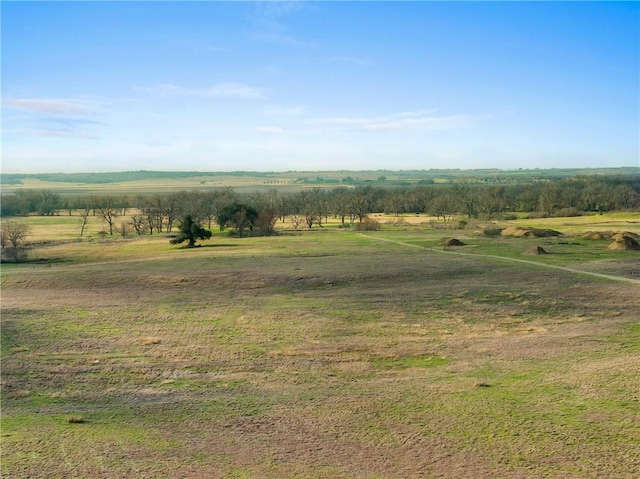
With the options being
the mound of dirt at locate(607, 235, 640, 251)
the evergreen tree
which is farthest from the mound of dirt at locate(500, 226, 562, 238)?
the evergreen tree

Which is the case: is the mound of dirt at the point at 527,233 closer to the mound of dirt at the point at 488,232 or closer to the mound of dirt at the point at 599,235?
the mound of dirt at the point at 488,232

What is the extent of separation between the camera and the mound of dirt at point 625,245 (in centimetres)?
6104

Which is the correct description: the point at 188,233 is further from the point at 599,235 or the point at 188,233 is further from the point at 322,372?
the point at 599,235

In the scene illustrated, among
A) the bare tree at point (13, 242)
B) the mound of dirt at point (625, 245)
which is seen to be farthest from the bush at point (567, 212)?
the bare tree at point (13, 242)

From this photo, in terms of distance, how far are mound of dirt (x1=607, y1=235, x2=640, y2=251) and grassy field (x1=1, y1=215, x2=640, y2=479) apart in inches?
480

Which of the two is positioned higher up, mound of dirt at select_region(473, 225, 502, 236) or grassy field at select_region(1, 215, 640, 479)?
mound of dirt at select_region(473, 225, 502, 236)

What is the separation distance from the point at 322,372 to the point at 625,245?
160 ft

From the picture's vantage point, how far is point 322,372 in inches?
982

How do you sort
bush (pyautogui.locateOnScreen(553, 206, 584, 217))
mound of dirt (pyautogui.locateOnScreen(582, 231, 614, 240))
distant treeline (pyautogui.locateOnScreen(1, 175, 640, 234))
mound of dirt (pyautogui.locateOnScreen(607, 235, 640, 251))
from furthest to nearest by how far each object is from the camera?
1. bush (pyautogui.locateOnScreen(553, 206, 584, 217))
2. distant treeline (pyautogui.locateOnScreen(1, 175, 640, 234))
3. mound of dirt (pyautogui.locateOnScreen(582, 231, 614, 240))
4. mound of dirt (pyautogui.locateOnScreen(607, 235, 640, 251))

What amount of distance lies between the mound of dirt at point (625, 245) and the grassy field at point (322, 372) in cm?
1219

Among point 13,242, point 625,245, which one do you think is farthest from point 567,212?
point 13,242

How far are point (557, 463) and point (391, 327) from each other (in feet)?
52.9

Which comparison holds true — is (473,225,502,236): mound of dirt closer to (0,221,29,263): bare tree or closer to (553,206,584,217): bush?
(553,206,584,217): bush

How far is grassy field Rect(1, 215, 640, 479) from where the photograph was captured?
55.6 ft
